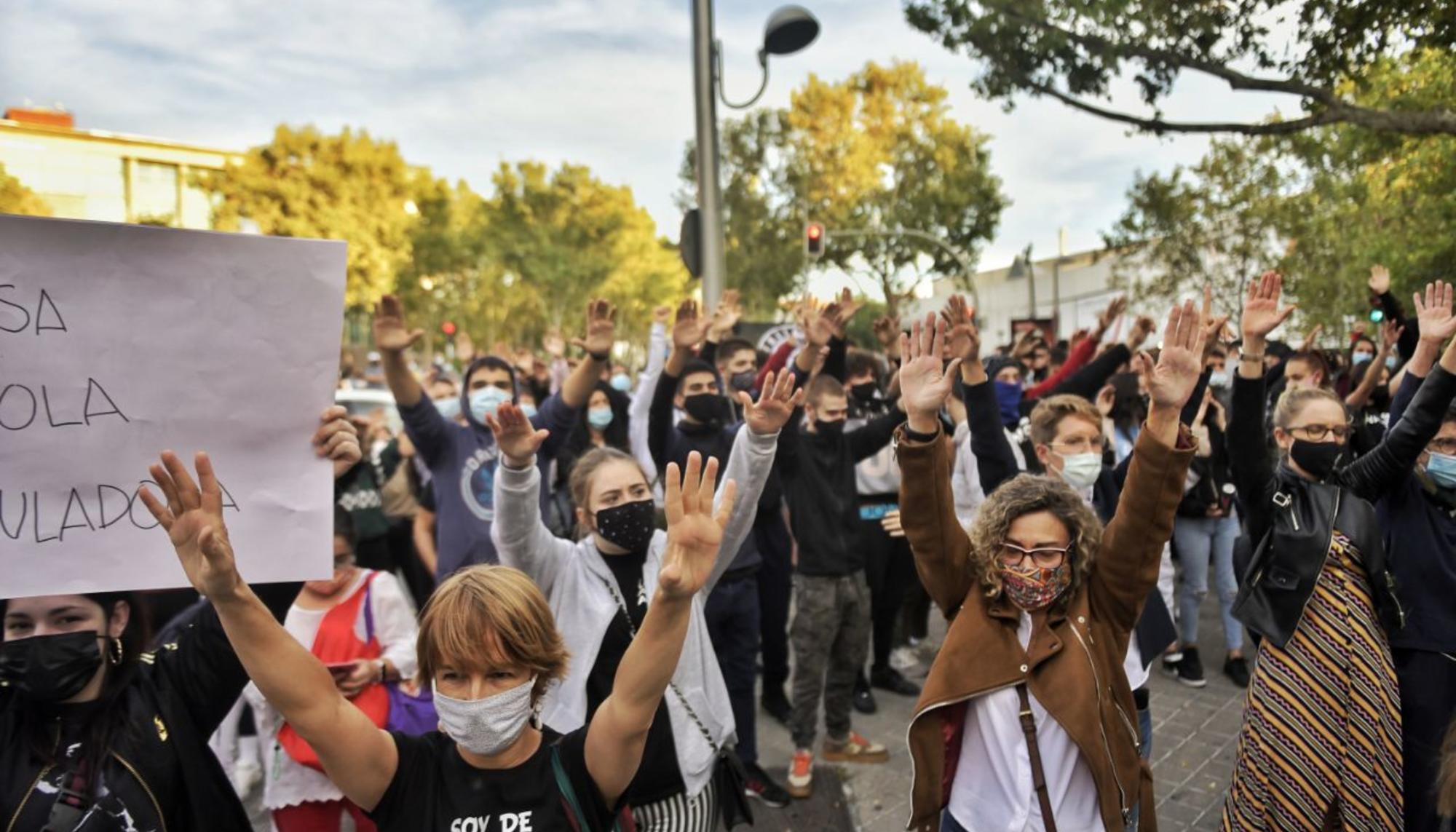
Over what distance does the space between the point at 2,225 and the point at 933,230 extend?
2935cm

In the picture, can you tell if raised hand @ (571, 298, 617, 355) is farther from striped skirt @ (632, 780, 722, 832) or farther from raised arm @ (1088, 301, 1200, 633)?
raised arm @ (1088, 301, 1200, 633)

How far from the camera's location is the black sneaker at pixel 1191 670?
555 centimetres

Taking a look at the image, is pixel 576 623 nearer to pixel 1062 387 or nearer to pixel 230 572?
pixel 230 572

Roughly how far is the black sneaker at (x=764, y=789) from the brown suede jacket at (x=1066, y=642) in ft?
6.40

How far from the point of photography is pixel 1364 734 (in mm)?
2906

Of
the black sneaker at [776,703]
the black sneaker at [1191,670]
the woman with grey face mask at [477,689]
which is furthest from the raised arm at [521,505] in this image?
the black sneaker at [1191,670]

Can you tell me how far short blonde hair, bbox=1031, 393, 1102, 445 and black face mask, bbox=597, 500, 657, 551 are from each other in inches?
66.9

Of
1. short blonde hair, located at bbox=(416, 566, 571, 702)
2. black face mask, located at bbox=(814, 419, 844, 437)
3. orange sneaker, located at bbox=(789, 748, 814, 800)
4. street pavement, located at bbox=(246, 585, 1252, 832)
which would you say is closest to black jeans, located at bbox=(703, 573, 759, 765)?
orange sneaker, located at bbox=(789, 748, 814, 800)

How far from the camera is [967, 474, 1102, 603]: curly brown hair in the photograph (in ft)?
8.26

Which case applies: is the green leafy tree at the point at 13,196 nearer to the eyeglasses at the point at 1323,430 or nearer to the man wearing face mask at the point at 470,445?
the man wearing face mask at the point at 470,445

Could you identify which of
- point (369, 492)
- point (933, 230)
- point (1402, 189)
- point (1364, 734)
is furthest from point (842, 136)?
point (1364, 734)

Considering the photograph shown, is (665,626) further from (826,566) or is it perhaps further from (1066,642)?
(826,566)

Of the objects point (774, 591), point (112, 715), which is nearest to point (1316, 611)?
point (774, 591)

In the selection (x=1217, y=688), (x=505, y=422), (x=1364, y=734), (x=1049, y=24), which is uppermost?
(x=1049, y=24)
